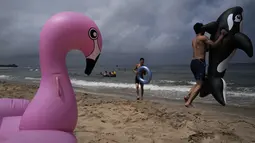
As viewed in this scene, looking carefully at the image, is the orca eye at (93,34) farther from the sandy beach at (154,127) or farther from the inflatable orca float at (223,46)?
the sandy beach at (154,127)

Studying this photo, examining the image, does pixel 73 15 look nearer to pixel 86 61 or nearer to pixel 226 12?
pixel 86 61

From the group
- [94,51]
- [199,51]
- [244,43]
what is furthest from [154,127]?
[94,51]

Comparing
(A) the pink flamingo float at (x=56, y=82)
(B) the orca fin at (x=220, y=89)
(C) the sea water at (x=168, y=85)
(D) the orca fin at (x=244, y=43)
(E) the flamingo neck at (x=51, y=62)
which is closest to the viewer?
(A) the pink flamingo float at (x=56, y=82)

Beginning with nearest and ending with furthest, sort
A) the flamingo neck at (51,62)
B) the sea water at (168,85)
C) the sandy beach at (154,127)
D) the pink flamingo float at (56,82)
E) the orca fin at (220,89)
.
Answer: the pink flamingo float at (56,82)
the flamingo neck at (51,62)
the orca fin at (220,89)
the sandy beach at (154,127)
the sea water at (168,85)

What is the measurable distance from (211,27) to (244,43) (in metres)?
0.51

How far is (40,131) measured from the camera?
97.6 inches

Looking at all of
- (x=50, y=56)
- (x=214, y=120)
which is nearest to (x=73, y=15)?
(x=50, y=56)

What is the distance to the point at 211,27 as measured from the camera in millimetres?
3623

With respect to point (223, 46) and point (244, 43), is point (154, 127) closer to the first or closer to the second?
Result: point (223, 46)

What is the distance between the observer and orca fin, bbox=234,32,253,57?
3.36 meters

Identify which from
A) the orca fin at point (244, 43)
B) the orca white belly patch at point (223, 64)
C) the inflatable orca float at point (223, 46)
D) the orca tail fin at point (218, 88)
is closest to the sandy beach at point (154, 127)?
the orca tail fin at point (218, 88)

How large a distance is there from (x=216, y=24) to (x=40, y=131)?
2.72m

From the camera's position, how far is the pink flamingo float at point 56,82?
260cm

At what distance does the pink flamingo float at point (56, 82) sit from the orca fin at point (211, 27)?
64.4 inches
